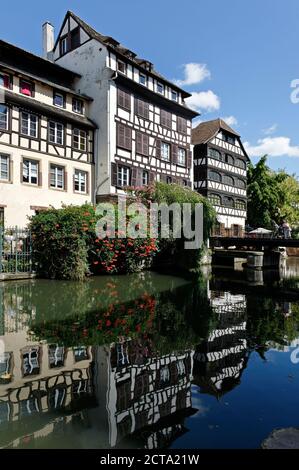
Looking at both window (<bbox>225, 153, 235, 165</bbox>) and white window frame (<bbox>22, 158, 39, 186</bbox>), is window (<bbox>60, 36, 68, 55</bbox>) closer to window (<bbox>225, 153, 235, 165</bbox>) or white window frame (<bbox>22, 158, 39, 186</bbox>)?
white window frame (<bbox>22, 158, 39, 186</bbox>)

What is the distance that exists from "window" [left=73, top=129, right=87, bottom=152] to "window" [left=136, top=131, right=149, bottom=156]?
12.9ft

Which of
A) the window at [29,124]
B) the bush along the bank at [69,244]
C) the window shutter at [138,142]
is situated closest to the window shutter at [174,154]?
Result: the window shutter at [138,142]

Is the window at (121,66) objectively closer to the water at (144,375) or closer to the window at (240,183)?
the water at (144,375)

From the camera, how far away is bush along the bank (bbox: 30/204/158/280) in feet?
49.9

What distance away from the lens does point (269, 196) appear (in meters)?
44.8

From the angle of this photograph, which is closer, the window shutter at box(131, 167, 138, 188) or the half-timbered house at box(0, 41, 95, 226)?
the half-timbered house at box(0, 41, 95, 226)

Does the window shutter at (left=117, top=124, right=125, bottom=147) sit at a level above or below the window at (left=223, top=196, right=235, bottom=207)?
above

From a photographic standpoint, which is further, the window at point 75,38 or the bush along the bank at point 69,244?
the window at point 75,38

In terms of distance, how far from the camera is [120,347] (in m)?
6.20

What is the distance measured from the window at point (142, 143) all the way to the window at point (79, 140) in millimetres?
3934

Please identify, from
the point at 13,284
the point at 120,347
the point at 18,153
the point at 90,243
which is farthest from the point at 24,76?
the point at 120,347

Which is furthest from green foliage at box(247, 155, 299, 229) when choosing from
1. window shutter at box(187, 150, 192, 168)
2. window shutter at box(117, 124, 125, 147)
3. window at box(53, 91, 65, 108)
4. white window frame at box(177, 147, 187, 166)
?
A: window at box(53, 91, 65, 108)

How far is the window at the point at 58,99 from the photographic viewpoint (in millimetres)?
22298
